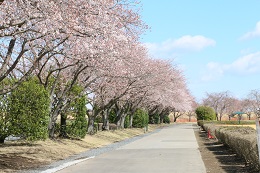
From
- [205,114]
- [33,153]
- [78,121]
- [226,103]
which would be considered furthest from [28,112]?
[226,103]

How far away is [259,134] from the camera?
28.7 ft

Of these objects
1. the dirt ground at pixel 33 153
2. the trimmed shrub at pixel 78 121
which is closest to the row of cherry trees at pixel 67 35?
the trimmed shrub at pixel 78 121

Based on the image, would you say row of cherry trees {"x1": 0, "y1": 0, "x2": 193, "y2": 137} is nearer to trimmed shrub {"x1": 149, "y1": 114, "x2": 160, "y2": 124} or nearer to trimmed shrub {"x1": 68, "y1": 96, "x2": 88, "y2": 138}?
trimmed shrub {"x1": 68, "y1": 96, "x2": 88, "y2": 138}

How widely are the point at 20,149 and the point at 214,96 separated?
4276 inches

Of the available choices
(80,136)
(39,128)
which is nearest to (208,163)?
(39,128)

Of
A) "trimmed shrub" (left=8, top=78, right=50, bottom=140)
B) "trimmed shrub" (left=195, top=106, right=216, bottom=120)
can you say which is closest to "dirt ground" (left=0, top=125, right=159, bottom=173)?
"trimmed shrub" (left=8, top=78, right=50, bottom=140)

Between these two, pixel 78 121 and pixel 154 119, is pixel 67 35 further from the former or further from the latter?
pixel 154 119

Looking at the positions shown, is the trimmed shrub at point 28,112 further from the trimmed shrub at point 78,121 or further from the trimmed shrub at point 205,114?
the trimmed shrub at point 205,114

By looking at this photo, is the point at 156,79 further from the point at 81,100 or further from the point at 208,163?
the point at 208,163

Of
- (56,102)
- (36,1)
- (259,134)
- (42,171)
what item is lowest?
(42,171)

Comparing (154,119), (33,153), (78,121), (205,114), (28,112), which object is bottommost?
(33,153)

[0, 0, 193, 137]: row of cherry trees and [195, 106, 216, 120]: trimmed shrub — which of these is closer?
[0, 0, 193, 137]: row of cherry trees

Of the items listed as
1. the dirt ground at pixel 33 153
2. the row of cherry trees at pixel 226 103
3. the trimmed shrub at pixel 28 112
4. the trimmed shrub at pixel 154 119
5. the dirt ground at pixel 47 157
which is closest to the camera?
the dirt ground at pixel 47 157

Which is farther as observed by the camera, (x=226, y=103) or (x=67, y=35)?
(x=226, y=103)
